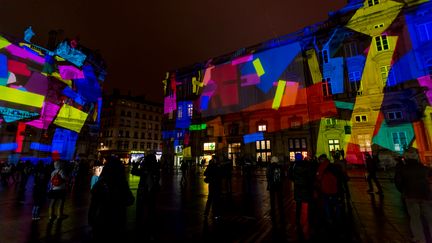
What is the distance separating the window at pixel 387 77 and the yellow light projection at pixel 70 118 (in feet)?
173

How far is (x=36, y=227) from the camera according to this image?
5.87 metres

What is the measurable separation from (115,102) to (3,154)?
93.0ft

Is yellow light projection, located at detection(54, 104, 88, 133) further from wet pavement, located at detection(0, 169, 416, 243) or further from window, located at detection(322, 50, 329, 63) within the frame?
window, located at detection(322, 50, 329, 63)

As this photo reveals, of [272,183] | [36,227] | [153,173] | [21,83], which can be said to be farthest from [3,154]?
[272,183]

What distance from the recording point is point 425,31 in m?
24.3

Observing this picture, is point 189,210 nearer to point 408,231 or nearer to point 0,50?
point 408,231

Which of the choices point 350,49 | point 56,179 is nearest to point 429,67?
point 350,49

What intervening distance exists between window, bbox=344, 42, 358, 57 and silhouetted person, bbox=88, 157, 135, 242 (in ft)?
111

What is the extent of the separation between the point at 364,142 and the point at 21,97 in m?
52.0

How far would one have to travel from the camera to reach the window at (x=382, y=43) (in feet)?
87.4

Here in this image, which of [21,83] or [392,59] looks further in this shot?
[21,83]

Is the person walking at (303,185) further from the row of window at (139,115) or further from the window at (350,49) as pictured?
the row of window at (139,115)

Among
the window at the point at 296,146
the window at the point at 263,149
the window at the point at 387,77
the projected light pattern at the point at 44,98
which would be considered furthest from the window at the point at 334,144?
the projected light pattern at the point at 44,98

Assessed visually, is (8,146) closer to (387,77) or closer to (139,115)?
(139,115)
